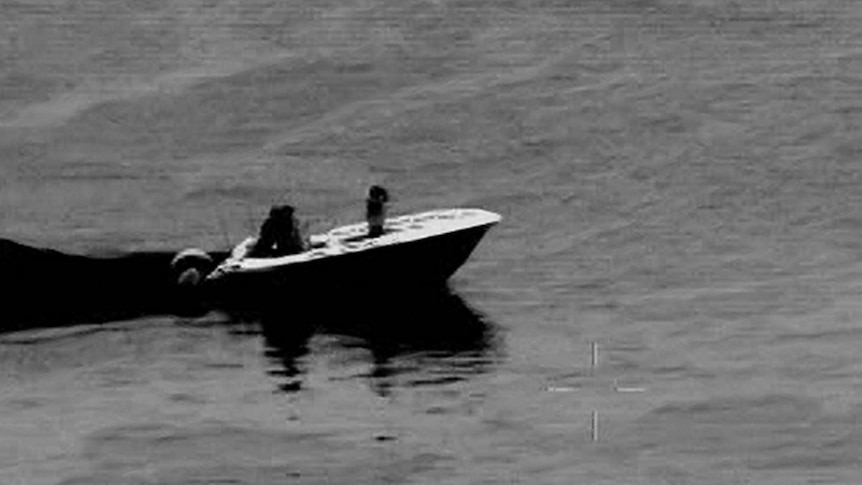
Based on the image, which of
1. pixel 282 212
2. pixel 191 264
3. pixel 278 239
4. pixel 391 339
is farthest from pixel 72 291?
pixel 391 339

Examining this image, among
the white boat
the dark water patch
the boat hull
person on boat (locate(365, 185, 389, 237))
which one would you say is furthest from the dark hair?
the dark water patch

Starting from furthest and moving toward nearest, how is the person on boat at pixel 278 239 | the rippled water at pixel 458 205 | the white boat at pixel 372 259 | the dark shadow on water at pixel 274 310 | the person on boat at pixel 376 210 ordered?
the person on boat at pixel 376 210 → the person on boat at pixel 278 239 → the white boat at pixel 372 259 → the dark shadow on water at pixel 274 310 → the rippled water at pixel 458 205

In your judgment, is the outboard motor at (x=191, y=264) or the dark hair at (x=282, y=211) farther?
the outboard motor at (x=191, y=264)

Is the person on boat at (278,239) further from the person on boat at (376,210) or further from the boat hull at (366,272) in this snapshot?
the person on boat at (376,210)

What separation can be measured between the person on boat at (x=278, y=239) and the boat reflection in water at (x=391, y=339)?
6.24 ft

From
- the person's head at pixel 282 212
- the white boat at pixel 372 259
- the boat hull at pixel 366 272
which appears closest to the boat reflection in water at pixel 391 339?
the boat hull at pixel 366 272

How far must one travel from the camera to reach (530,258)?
8675 cm

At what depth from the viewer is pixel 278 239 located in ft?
262

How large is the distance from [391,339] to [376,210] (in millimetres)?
6401

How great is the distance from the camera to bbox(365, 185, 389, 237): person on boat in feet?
262

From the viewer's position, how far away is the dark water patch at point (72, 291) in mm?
78562

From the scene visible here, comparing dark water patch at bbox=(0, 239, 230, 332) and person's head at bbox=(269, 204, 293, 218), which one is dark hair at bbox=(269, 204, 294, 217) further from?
dark water patch at bbox=(0, 239, 230, 332)

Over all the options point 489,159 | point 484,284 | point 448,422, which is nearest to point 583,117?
point 489,159

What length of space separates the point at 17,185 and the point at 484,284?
26.4 meters
